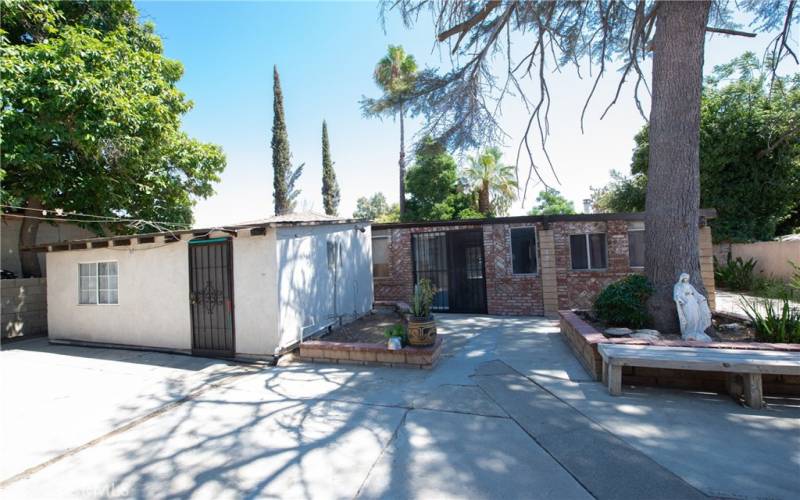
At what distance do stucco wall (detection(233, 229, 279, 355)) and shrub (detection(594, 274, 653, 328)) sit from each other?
568 centimetres

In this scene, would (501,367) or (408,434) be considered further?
(501,367)

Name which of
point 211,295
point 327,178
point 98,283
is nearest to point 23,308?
point 98,283

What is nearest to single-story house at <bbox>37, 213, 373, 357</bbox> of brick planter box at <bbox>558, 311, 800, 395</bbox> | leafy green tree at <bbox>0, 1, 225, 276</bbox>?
leafy green tree at <bbox>0, 1, 225, 276</bbox>

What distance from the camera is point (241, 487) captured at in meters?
2.58

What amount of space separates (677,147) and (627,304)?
2.70 meters

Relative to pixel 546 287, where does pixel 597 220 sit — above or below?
above

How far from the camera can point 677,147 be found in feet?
18.4

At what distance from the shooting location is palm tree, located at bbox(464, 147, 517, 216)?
851 inches

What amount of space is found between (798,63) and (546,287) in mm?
6355

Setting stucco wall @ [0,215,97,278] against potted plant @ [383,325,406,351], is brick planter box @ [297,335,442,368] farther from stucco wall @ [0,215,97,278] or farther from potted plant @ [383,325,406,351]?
stucco wall @ [0,215,97,278]

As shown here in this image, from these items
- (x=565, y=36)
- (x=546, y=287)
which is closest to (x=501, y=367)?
(x=546, y=287)

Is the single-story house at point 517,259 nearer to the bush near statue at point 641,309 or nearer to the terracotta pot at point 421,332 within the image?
the bush near statue at point 641,309

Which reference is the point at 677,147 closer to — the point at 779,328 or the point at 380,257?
the point at 779,328

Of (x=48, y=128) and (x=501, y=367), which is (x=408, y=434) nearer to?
(x=501, y=367)
